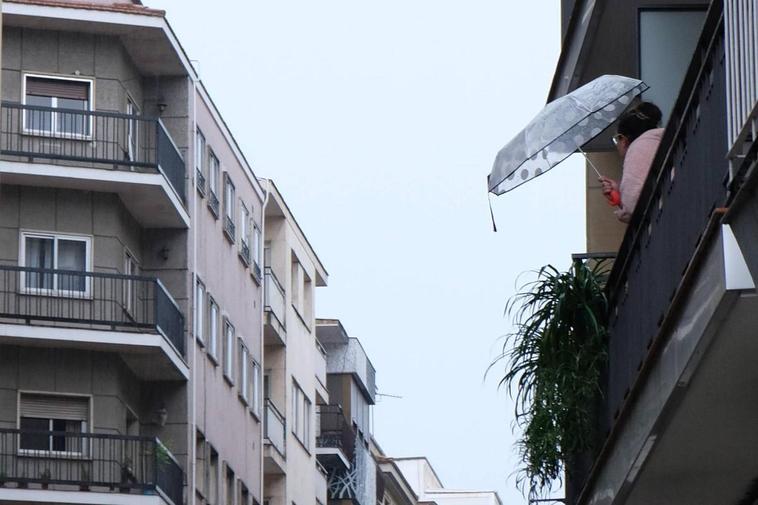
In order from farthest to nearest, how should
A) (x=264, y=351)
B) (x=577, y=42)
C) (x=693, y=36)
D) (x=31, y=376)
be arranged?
1. (x=264, y=351)
2. (x=31, y=376)
3. (x=577, y=42)
4. (x=693, y=36)

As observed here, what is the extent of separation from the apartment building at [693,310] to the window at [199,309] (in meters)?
30.0

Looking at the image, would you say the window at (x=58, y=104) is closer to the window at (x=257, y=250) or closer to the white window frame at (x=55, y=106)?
the white window frame at (x=55, y=106)

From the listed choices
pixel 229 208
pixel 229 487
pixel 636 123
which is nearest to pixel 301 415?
pixel 229 487

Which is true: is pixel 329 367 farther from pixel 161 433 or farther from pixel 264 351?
pixel 161 433

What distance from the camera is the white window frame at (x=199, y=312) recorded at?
4522cm

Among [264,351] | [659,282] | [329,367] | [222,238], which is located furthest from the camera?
[329,367]

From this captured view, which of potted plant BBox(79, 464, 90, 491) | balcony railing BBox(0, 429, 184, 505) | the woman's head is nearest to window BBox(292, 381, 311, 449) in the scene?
balcony railing BBox(0, 429, 184, 505)

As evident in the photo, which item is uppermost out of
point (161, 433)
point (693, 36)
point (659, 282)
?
point (161, 433)

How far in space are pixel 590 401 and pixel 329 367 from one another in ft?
189

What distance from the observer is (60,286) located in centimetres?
4134

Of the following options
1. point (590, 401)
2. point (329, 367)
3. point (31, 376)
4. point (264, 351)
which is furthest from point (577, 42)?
point (329, 367)

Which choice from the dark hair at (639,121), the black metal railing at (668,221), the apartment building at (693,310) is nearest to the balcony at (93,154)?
the apartment building at (693,310)

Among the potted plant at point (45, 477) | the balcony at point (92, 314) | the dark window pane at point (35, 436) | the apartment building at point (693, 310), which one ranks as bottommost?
the apartment building at point (693, 310)

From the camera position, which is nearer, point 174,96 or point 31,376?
point 31,376
